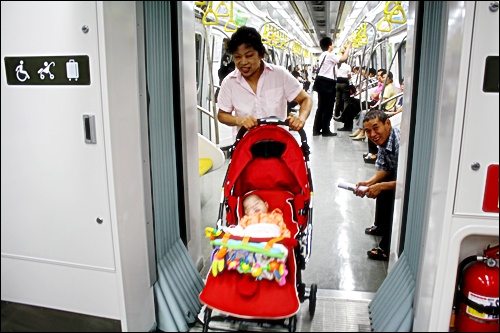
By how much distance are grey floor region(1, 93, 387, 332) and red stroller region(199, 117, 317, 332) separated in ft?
0.80

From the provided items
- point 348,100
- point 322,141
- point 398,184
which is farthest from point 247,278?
point 348,100

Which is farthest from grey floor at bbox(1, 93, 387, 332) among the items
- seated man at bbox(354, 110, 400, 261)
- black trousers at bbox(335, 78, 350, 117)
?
black trousers at bbox(335, 78, 350, 117)

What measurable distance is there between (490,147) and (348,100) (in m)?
9.63

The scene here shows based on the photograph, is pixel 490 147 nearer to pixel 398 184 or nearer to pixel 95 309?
pixel 398 184

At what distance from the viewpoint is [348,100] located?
11172 millimetres

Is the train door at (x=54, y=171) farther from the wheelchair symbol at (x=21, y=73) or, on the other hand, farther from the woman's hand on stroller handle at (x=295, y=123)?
the woman's hand on stroller handle at (x=295, y=123)

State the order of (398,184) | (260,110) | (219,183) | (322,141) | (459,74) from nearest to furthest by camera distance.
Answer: (459,74) < (398,184) < (260,110) < (219,183) < (322,141)

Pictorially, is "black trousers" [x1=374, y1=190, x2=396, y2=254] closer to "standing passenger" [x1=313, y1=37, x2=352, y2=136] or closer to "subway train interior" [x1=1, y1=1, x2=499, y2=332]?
"subway train interior" [x1=1, y1=1, x2=499, y2=332]

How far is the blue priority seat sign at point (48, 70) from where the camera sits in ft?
6.40

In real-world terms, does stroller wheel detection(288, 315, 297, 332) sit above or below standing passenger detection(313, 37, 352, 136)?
below

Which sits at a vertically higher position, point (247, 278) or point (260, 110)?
point (260, 110)

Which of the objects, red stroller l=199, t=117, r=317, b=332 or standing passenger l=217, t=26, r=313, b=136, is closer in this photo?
red stroller l=199, t=117, r=317, b=332

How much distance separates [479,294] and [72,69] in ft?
7.73

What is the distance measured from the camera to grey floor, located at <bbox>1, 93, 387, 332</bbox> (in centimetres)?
235
